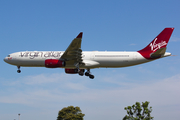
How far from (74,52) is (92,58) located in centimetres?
450

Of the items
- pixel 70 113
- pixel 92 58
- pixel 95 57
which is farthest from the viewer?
pixel 70 113

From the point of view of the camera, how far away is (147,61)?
2272 inches

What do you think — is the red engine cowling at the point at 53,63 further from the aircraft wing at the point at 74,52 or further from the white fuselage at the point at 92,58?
the white fuselage at the point at 92,58

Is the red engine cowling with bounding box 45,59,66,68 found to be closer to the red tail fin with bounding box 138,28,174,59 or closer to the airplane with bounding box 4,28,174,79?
the airplane with bounding box 4,28,174,79

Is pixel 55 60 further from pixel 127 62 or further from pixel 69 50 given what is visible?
pixel 127 62

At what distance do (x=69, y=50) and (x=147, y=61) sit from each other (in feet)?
51.8

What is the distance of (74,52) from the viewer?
56125mm

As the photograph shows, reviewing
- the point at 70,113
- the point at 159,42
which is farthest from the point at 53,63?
the point at 70,113

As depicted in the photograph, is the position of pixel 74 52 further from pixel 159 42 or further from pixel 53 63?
pixel 159 42

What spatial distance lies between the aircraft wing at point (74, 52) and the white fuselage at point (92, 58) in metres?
1.20

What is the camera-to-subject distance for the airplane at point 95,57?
56.9m

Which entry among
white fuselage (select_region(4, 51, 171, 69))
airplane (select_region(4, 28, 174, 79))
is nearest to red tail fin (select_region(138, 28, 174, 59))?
airplane (select_region(4, 28, 174, 79))

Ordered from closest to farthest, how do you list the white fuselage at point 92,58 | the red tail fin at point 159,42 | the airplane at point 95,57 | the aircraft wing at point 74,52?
the aircraft wing at point 74,52, the airplane at point 95,57, the white fuselage at point 92,58, the red tail fin at point 159,42

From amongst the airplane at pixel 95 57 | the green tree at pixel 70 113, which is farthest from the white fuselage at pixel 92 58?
the green tree at pixel 70 113
